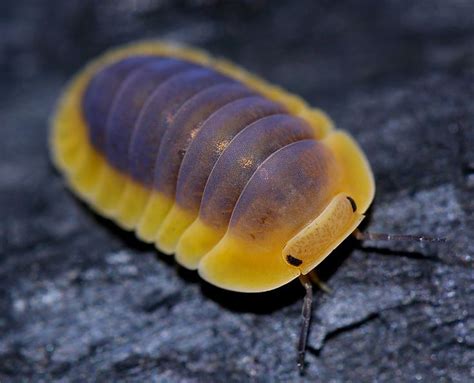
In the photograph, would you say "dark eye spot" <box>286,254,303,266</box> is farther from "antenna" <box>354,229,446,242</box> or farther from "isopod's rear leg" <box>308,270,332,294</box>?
"antenna" <box>354,229,446,242</box>

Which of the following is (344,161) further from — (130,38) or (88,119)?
(130,38)

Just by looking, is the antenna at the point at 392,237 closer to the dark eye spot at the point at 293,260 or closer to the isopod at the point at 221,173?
the isopod at the point at 221,173

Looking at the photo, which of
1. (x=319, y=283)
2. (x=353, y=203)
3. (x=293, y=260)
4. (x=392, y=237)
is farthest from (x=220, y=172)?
(x=392, y=237)

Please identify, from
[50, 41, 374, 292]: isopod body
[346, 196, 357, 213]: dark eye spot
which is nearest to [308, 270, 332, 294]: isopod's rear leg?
[50, 41, 374, 292]: isopod body

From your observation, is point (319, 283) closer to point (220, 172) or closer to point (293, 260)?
point (293, 260)

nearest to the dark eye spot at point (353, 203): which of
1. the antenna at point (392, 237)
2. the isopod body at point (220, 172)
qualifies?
the isopod body at point (220, 172)

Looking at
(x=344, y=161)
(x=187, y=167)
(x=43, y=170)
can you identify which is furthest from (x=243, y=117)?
(x=43, y=170)
